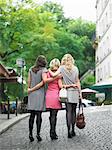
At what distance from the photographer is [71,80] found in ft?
33.4

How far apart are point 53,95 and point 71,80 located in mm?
645

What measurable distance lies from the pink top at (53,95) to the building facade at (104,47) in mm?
34743

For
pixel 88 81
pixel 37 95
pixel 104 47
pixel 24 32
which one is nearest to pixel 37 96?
pixel 37 95

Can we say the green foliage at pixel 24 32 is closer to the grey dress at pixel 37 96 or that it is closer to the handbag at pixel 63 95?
the grey dress at pixel 37 96

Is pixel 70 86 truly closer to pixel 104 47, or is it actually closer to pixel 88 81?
pixel 104 47

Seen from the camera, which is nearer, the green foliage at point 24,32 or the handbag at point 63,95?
the handbag at point 63,95

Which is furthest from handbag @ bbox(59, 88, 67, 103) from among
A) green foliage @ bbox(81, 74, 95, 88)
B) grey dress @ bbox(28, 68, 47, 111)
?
green foliage @ bbox(81, 74, 95, 88)

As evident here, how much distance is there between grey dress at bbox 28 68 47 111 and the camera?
9.51 meters

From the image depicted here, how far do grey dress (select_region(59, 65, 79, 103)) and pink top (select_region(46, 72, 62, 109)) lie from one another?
32 centimetres

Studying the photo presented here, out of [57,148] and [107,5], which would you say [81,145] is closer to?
[57,148]

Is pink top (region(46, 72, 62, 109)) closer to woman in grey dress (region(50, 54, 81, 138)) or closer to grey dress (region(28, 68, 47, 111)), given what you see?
grey dress (region(28, 68, 47, 111))

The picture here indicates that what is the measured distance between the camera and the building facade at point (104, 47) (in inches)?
1917

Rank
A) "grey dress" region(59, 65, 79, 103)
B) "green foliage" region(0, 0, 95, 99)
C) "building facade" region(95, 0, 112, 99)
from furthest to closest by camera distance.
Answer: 1. "building facade" region(95, 0, 112, 99)
2. "green foliage" region(0, 0, 95, 99)
3. "grey dress" region(59, 65, 79, 103)

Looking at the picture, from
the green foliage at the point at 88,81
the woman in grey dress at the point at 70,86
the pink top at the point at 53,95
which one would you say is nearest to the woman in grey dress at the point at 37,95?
the pink top at the point at 53,95
